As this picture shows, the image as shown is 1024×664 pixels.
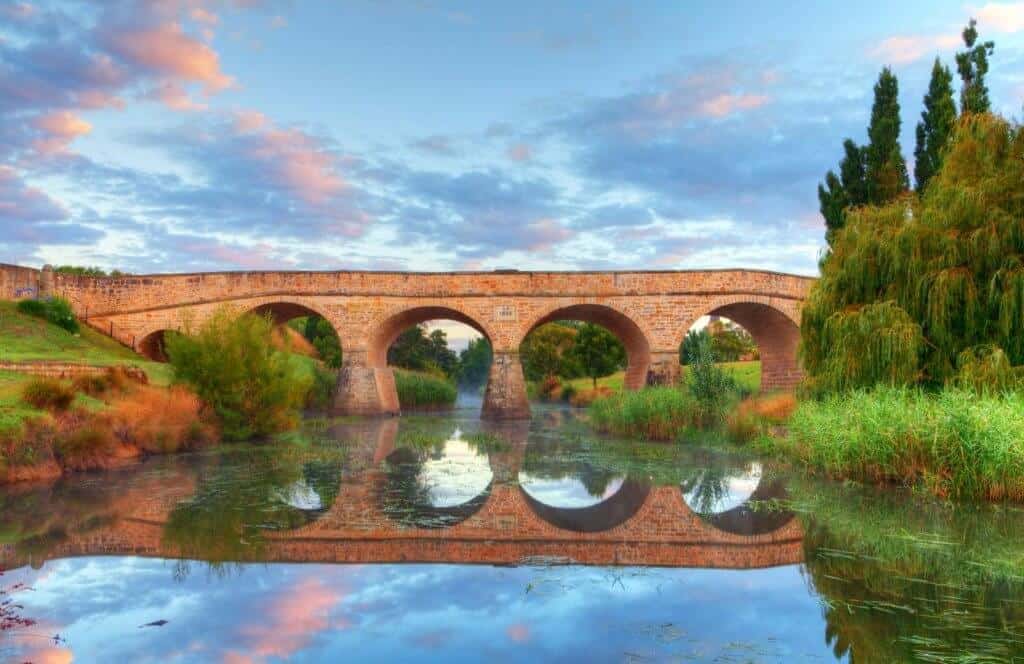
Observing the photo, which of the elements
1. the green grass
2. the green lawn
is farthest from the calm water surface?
the green lawn

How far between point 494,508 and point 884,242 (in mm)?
10177

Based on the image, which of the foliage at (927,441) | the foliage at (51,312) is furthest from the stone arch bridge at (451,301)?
the foliage at (927,441)

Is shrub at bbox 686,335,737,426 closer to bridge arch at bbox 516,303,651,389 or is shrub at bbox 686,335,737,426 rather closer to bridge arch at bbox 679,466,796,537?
bridge arch at bbox 679,466,796,537

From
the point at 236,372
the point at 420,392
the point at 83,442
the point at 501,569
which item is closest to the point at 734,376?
the point at 420,392

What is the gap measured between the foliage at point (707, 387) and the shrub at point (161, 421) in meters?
12.4

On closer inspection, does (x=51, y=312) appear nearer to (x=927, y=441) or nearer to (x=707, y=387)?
(x=707, y=387)

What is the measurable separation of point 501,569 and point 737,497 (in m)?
5.47

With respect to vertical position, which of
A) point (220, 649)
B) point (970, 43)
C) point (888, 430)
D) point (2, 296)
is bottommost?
point (220, 649)

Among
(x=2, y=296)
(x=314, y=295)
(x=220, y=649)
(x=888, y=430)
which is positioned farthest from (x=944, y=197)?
(x=2, y=296)

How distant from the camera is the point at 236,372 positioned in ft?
60.5

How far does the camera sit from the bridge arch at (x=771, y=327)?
1212 inches

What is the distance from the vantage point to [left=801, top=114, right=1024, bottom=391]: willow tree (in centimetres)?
1377

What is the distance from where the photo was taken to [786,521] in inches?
393

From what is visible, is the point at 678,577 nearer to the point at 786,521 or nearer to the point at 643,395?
the point at 786,521
